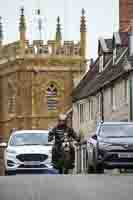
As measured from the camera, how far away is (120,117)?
175ft

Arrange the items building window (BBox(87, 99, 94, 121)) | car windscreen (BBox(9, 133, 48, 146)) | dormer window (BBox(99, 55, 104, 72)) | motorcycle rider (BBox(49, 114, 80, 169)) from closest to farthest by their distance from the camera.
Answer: motorcycle rider (BBox(49, 114, 80, 169))
car windscreen (BBox(9, 133, 48, 146))
building window (BBox(87, 99, 94, 121))
dormer window (BBox(99, 55, 104, 72))

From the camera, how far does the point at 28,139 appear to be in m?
32.4

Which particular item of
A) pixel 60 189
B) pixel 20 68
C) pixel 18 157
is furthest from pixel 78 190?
pixel 20 68

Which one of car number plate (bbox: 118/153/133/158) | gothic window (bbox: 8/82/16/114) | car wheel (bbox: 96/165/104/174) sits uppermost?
car number plate (bbox: 118/153/133/158)

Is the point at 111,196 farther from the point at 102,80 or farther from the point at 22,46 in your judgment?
the point at 22,46

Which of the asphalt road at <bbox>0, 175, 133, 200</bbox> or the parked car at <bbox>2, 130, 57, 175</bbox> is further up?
the asphalt road at <bbox>0, 175, 133, 200</bbox>

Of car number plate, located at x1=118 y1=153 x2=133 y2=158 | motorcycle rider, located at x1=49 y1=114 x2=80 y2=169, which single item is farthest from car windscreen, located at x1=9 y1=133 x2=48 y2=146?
car number plate, located at x1=118 y1=153 x2=133 y2=158

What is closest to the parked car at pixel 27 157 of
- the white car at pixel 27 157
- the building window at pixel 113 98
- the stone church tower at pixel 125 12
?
the white car at pixel 27 157

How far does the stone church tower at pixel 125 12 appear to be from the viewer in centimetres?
6538

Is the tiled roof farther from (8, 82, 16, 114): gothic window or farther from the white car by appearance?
(8, 82, 16, 114): gothic window

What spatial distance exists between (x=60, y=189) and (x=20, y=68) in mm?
89785

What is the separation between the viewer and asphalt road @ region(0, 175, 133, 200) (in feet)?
55.1

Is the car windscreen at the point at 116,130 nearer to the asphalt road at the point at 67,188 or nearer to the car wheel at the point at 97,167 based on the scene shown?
the car wheel at the point at 97,167

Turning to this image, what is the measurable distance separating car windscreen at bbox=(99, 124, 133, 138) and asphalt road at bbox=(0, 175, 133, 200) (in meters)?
5.48
